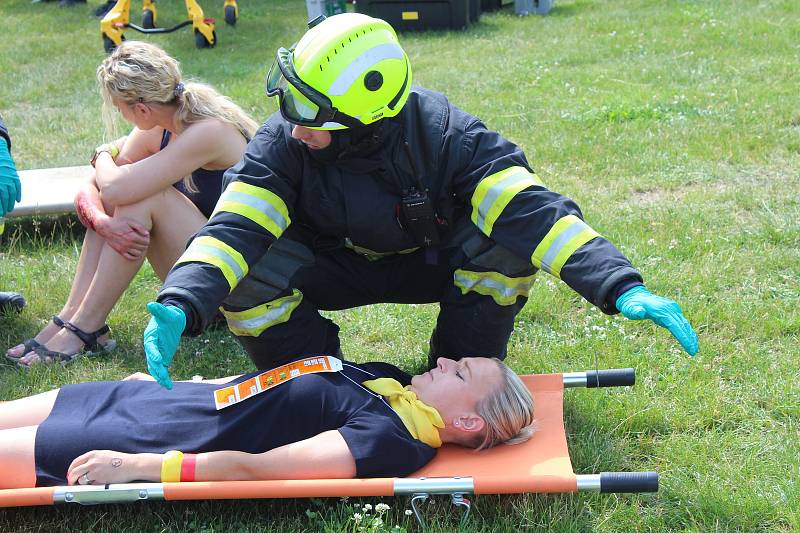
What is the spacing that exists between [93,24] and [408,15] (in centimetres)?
498

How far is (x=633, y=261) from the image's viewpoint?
5035 millimetres

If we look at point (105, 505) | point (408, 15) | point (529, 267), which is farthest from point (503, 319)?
point (408, 15)

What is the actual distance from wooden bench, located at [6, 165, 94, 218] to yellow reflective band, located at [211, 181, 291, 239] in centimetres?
254

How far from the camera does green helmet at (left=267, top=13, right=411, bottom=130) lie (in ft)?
10.2

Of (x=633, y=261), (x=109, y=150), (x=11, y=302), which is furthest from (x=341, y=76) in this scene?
(x=11, y=302)

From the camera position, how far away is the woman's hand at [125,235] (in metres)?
4.37

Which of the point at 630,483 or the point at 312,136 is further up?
Result: the point at 312,136

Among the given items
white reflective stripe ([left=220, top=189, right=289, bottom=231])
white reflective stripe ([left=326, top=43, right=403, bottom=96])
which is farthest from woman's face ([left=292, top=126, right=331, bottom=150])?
white reflective stripe ([left=220, top=189, right=289, bottom=231])

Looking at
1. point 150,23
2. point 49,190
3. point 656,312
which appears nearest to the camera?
point 656,312

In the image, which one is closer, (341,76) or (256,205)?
(341,76)

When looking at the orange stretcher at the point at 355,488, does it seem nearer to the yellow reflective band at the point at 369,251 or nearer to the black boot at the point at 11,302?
the yellow reflective band at the point at 369,251

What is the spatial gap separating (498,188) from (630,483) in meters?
1.14

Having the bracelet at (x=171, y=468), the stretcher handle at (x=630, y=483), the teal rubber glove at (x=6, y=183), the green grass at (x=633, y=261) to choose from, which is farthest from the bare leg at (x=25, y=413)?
the stretcher handle at (x=630, y=483)

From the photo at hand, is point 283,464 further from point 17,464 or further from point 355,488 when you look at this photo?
point 17,464
